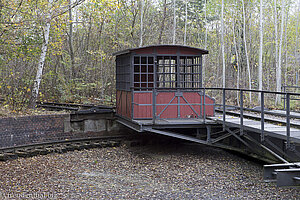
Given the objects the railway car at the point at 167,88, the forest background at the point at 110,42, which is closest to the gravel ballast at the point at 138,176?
the railway car at the point at 167,88

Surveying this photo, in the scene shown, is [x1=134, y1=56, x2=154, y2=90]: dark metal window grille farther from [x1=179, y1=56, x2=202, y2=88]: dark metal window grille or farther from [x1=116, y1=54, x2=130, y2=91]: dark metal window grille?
[x1=179, y1=56, x2=202, y2=88]: dark metal window grille

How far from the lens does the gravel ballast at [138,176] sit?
317 inches

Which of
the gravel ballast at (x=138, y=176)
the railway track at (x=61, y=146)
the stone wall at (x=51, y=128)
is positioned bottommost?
the gravel ballast at (x=138, y=176)

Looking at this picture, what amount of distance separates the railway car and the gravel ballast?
139cm

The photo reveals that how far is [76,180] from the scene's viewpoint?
919 centimetres

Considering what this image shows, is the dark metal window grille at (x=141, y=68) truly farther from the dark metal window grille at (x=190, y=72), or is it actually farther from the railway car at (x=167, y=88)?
the dark metal window grille at (x=190, y=72)

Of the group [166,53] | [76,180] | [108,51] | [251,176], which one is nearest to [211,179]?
[251,176]

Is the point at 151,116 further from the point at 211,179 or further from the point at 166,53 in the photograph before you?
the point at 211,179

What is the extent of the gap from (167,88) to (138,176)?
11.8 feet

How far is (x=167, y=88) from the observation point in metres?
12.2

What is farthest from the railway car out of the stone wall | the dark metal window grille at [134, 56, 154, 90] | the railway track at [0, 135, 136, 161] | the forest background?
the forest background

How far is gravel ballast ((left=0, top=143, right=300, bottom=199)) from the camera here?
317 inches

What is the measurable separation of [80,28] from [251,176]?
19449mm

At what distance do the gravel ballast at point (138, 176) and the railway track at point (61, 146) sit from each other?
329 mm
